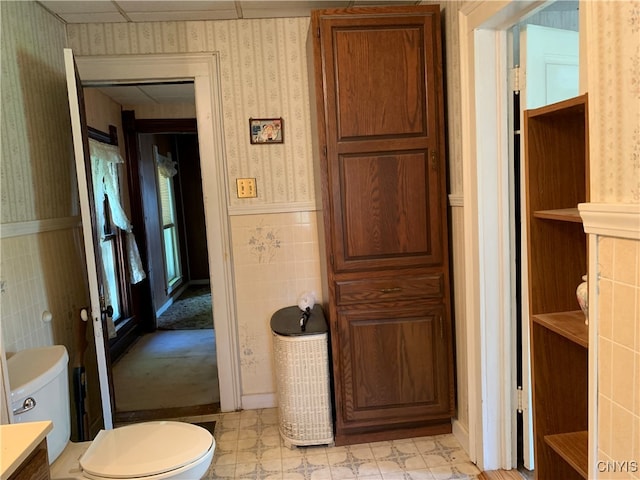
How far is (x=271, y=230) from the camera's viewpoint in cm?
278

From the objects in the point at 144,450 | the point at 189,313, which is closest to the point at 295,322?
the point at 144,450

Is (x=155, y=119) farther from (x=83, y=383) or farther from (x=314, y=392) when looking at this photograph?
(x=314, y=392)

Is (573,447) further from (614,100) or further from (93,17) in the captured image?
(93,17)

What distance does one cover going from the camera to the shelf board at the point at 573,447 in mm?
1271

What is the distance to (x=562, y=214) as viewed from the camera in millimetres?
1280

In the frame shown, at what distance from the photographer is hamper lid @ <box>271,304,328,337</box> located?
2.35 metres

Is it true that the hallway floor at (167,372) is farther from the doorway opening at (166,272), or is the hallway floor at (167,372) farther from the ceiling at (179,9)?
the ceiling at (179,9)

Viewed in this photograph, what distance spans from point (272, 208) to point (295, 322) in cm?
70

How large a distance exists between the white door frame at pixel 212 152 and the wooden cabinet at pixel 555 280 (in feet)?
5.92

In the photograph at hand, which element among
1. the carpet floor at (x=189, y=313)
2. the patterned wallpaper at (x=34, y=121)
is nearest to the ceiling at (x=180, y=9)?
the patterned wallpaper at (x=34, y=121)

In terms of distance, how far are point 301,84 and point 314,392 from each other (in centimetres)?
172

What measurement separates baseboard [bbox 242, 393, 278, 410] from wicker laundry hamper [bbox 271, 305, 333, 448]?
0.46 meters

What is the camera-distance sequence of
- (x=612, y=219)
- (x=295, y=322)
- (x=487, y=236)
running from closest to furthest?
(x=612, y=219) → (x=487, y=236) → (x=295, y=322)

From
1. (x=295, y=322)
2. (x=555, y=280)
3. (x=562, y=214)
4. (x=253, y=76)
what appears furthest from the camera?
(x=253, y=76)
